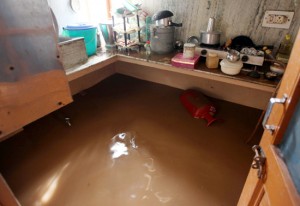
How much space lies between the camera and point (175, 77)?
233 cm

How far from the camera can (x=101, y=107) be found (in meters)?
2.05

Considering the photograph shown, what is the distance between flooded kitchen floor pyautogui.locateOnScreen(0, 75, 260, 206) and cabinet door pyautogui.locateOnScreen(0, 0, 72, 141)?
2.09ft

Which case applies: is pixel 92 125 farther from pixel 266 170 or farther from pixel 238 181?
pixel 266 170

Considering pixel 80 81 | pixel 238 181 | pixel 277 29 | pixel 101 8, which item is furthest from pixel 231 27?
pixel 80 81

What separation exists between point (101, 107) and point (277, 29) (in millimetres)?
1813

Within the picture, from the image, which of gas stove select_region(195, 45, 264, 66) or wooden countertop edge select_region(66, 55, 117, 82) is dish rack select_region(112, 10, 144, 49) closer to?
wooden countertop edge select_region(66, 55, 117, 82)

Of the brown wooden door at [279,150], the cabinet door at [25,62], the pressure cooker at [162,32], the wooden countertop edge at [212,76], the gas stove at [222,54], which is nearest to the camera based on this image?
the brown wooden door at [279,150]

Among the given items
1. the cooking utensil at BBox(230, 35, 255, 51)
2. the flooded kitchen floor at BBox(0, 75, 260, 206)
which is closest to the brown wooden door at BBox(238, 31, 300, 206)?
the flooded kitchen floor at BBox(0, 75, 260, 206)

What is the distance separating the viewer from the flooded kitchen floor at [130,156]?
1.20m

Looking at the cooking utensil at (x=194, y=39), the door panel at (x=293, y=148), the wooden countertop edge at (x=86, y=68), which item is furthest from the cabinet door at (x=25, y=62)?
the cooking utensil at (x=194, y=39)

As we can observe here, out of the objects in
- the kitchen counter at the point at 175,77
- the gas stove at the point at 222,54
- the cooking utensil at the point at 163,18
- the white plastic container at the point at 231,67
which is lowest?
the kitchen counter at the point at 175,77

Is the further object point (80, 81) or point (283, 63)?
point (80, 81)

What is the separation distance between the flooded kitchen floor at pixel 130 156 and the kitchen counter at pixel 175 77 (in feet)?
0.50

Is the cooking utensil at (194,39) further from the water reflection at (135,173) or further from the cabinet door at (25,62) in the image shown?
the cabinet door at (25,62)
